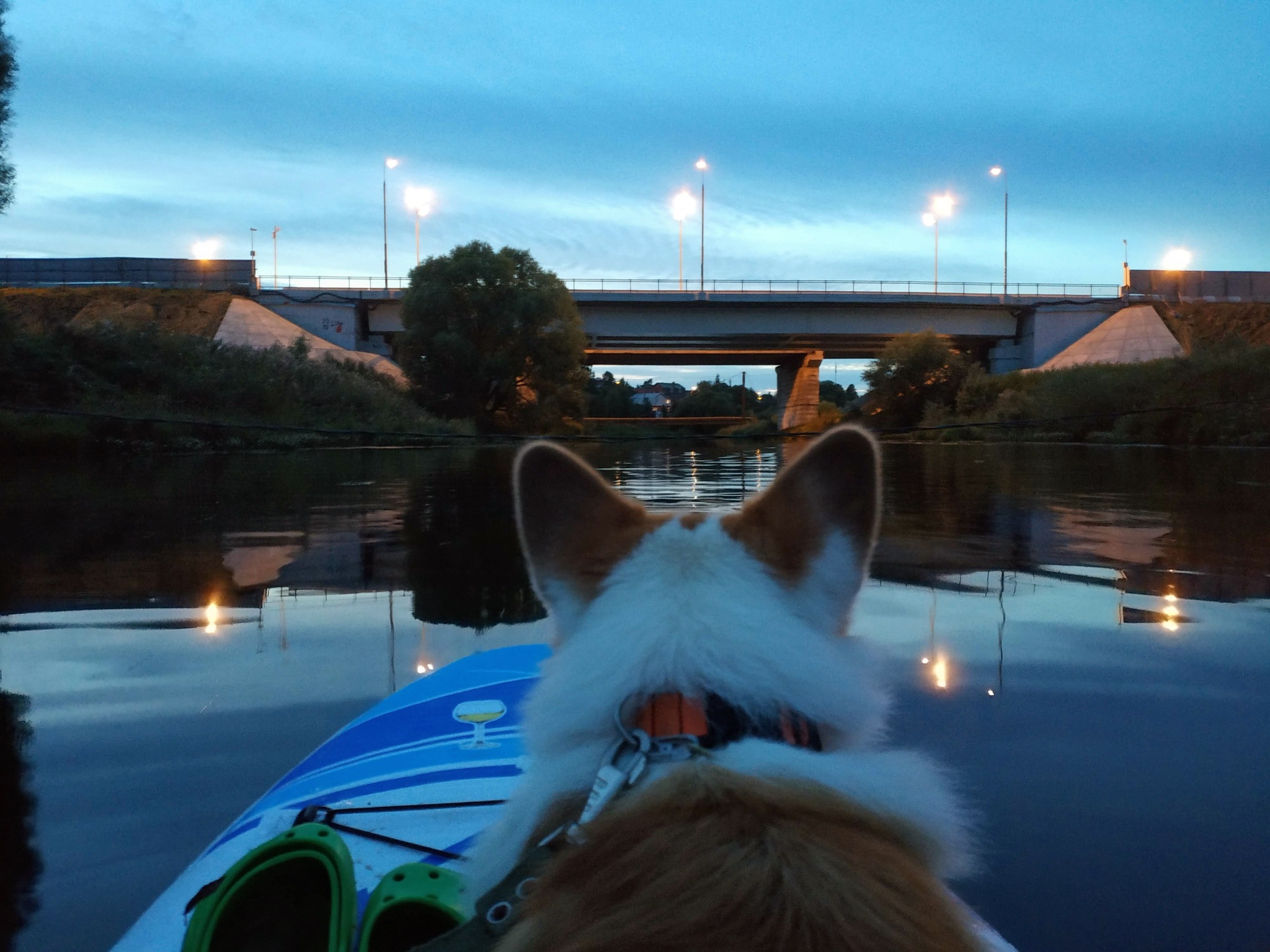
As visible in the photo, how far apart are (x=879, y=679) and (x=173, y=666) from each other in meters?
5.37

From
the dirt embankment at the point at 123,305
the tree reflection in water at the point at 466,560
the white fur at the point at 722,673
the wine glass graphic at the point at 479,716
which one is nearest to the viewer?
the white fur at the point at 722,673

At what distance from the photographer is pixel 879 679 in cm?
176

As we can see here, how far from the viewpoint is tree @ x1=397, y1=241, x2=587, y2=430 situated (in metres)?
52.1

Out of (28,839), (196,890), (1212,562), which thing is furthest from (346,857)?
(1212,562)

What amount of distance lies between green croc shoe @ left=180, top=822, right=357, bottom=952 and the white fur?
1.79 ft

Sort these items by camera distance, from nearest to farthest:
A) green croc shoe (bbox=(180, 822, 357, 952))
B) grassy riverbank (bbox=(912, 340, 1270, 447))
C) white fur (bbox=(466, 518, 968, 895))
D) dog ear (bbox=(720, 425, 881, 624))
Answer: white fur (bbox=(466, 518, 968, 895)) → dog ear (bbox=(720, 425, 881, 624)) → green croc shoe (bbox=(180, 822, 357, 952)) → grassy riverbank (bbox=(912, 340, 1270, 447))

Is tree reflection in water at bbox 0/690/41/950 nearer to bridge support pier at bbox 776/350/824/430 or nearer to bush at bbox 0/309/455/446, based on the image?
bush at bbox 0/309/455/446

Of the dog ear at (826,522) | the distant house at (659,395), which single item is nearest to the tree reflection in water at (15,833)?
the dog ear at (826,522)

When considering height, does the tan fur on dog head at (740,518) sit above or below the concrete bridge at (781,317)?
below

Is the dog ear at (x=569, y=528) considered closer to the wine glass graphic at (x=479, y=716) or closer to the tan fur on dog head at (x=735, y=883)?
the tan fur on dog head at (x=735, y=883)

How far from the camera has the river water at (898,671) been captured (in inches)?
128

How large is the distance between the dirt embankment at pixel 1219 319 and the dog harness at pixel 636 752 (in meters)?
67.2

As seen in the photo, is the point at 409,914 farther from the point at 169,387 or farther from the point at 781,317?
the point at 781,317

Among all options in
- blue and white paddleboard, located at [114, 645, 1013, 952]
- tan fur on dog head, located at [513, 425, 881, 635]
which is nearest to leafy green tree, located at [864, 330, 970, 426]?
blue and white paddleboard, located at [114, 645, 1013, 952]
